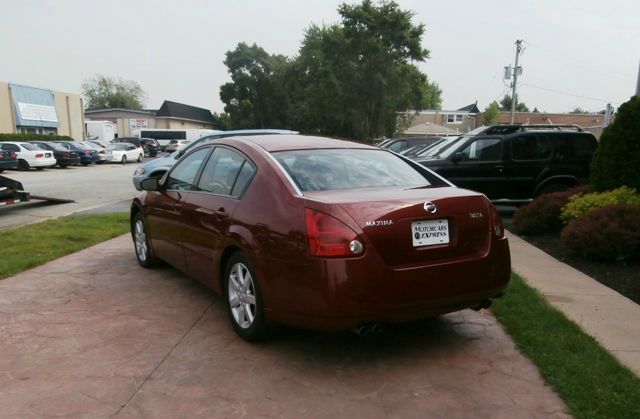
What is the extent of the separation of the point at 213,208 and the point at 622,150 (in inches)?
220

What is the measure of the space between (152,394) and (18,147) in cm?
2818

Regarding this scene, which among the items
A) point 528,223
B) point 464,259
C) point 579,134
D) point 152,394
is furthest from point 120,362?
point 579,134

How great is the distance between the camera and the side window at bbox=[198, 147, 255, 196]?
4464 mm

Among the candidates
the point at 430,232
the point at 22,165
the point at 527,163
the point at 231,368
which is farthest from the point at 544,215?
the point at 22,165

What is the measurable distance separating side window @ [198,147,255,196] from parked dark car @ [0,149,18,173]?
24136mm

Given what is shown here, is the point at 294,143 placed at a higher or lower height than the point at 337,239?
higher

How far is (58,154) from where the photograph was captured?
98.8ft

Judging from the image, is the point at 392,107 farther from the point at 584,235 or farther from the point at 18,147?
the point at 584,235

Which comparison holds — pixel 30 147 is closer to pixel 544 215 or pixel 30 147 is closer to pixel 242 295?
pixel 544 215

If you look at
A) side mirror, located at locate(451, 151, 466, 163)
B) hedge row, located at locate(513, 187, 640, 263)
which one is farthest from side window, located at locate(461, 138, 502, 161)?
hedge row, located at locate(513, 187, 640, 263)

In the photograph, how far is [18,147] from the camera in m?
27.3

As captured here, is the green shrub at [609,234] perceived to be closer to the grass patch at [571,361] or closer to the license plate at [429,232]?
the grass patch at [571,361]

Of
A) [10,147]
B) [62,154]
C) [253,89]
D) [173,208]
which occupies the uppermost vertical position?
[253,89]

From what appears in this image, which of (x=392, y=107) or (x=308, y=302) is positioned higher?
(x=392, y=107)
